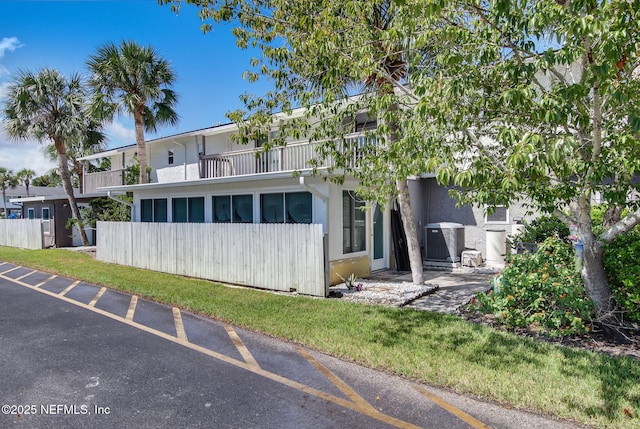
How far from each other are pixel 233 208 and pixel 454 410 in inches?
395

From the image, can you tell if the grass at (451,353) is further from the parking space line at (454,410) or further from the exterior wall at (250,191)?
the exterior wall at (250,191)

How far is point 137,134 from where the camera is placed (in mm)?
17547

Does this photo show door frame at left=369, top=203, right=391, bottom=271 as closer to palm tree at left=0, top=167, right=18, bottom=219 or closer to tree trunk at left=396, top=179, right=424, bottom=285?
tree trunk at left=396, top=179, right=424, bottom=285

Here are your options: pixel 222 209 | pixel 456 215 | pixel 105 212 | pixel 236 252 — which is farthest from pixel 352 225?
pixel 105 212

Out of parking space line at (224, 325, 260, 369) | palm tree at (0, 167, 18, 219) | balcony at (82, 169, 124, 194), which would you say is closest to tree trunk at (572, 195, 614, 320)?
parking space line at (224, 325, 260, 369)

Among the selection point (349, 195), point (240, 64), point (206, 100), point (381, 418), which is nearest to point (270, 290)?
point (349, 195)

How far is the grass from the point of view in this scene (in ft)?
12.4

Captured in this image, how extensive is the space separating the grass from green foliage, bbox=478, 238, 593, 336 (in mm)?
353

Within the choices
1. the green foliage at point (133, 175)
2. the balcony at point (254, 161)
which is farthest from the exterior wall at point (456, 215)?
the green foliage at point (133, 175)

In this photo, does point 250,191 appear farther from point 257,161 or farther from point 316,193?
point 316,193

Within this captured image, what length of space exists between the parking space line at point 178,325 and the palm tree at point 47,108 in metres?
15.9

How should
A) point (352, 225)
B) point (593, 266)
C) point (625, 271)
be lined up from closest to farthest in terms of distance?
point (625, 271) → point (593, 266) → point (352, 225)

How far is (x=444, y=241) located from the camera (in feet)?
40.8

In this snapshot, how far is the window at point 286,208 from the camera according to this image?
1061 cm
